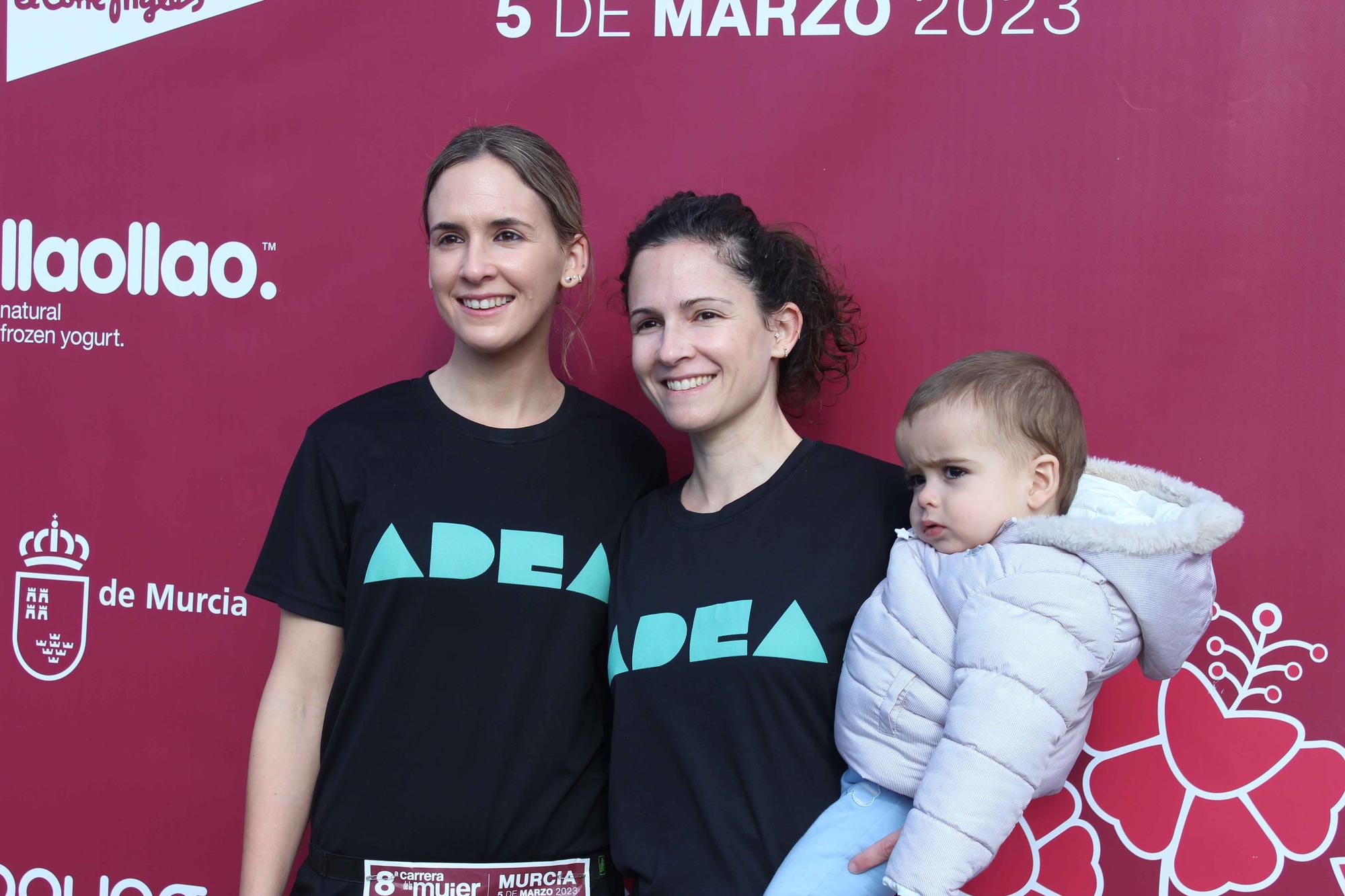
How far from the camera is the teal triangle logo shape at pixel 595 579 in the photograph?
1556 mm

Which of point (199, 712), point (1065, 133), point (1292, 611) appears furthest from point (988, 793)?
point (199, 712)

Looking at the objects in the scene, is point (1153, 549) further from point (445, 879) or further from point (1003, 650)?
point (445, 879)

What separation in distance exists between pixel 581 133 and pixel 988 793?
53.0 inches

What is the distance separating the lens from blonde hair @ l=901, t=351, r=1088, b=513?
1.32 meters

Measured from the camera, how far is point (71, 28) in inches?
85.0

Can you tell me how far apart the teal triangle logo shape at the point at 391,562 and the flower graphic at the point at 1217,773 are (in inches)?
44.1

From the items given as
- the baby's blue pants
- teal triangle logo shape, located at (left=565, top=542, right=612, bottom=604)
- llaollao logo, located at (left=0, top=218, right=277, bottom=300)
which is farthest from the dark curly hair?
llaollao logo, located at (left=0, top=218, right=277, bottom=300)

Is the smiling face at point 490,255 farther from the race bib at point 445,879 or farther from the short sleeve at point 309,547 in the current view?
the race bib at point 445,879

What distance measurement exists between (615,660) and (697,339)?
44cm

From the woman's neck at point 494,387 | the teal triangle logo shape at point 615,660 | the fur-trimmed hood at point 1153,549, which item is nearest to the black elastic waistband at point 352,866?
the teal triangle logo shape at point 615,660

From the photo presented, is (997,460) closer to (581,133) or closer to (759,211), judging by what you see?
(759,211)

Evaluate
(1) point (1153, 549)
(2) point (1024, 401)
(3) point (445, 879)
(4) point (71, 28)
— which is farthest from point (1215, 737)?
(4) point (71, 28)

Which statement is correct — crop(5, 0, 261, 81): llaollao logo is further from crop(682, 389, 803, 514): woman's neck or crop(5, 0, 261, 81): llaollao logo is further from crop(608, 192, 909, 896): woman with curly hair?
crop(682, 389, 803, 514): woman's neck

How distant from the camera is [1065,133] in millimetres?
1845
